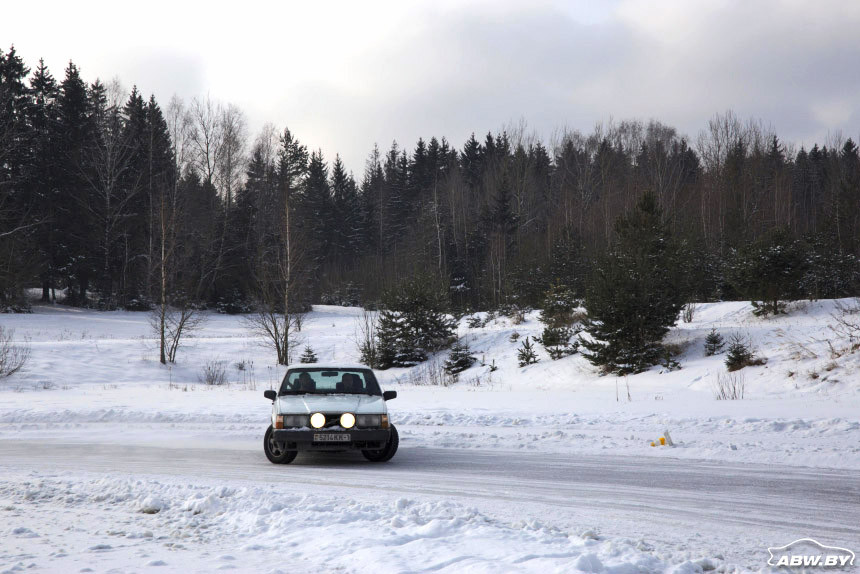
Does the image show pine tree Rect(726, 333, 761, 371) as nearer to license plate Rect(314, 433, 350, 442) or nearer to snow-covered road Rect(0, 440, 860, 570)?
snow-covered road Rect(0, 440, 860, 570)

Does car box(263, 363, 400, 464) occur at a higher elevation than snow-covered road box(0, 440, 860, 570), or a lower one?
higher

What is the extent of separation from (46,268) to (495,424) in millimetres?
44386

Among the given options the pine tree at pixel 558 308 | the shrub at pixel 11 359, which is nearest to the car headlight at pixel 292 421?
the shrub at pixel 11 359

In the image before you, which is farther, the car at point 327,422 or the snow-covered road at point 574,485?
the car at point 327,422

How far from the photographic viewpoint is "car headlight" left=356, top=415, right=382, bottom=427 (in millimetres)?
9500

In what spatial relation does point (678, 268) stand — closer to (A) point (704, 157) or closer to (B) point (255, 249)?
(B) point (255, 249)

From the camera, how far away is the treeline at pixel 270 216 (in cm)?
3841

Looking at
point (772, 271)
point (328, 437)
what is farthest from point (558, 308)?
point (328, 437)

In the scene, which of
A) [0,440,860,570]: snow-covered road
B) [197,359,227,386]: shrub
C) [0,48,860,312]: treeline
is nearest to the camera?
[0,440,860,570]: snow-covered road

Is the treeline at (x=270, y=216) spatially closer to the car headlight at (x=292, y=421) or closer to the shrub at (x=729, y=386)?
the shrub at (x=729, y=386)

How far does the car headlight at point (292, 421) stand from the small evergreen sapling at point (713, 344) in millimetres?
19014

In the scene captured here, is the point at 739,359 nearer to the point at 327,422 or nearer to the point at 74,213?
the point at 327,422

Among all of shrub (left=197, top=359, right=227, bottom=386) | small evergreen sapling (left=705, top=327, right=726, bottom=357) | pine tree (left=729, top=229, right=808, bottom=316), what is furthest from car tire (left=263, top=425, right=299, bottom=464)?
pine tree (left=729, top=229, right=808, bottom=316)

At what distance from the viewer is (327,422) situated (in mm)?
9422
